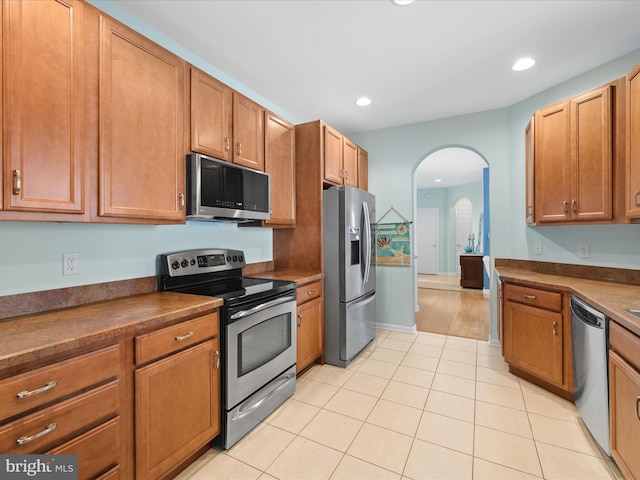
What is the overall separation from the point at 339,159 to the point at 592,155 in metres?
2.14

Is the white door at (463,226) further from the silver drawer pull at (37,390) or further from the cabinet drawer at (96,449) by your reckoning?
the silver drawer pull at (37,390)

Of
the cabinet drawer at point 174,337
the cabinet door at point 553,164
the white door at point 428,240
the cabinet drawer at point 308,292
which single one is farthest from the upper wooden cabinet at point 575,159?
the white door at point 428,240

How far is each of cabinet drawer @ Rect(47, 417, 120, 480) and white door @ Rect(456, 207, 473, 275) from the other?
345 inches

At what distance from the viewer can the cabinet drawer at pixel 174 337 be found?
4.64 feet

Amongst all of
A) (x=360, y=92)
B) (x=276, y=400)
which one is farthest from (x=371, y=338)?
(x=360, y=92)

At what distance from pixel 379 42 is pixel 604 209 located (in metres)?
2.07

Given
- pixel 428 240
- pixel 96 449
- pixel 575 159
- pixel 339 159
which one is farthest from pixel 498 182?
pixel 428 240

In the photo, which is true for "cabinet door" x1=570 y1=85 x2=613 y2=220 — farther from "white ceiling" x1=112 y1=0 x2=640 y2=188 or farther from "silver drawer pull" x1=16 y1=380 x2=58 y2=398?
"silver drawer pull" x1=16 y1=380 x2=58 y2=398

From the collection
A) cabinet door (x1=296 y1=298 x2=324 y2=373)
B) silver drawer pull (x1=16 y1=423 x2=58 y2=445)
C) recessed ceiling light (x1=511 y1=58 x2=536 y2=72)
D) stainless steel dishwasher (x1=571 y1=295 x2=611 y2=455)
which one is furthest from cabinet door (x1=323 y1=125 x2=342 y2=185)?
silver drawer pull (x1=16 y1=423 x2=58 y2=445)

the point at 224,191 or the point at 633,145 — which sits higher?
the point at 633,145

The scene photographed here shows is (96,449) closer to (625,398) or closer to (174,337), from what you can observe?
(174,337)

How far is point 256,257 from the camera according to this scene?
3070mm

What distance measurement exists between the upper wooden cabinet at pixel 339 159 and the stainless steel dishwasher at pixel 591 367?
2.24 metres

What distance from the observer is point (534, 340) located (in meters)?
2.52
